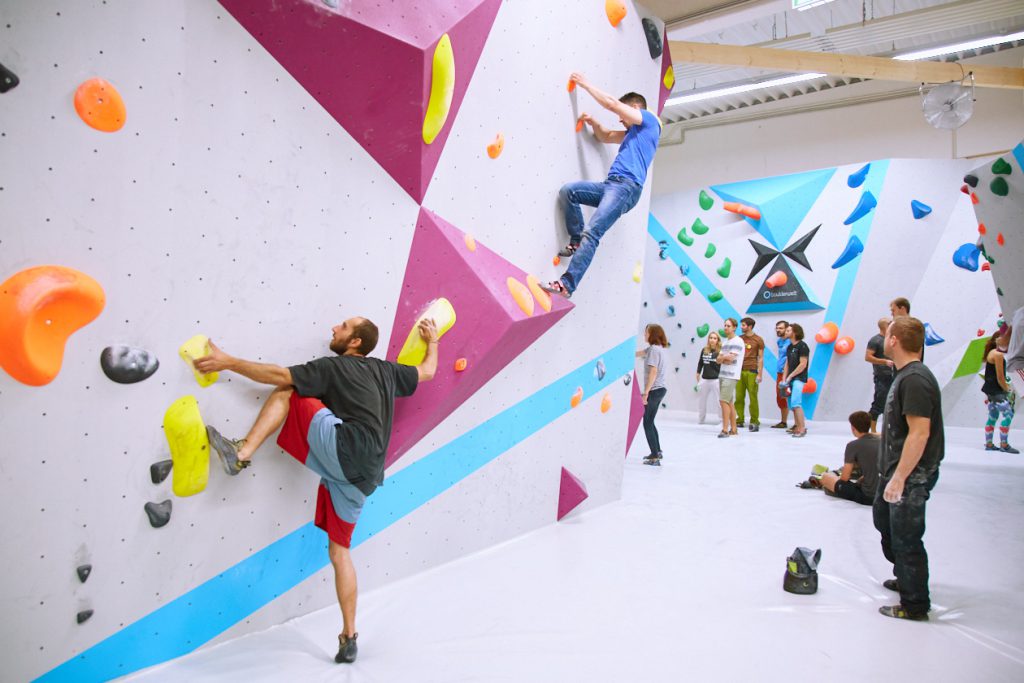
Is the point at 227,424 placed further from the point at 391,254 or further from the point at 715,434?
the point at 715,434

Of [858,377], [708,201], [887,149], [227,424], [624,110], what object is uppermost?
[887,149]

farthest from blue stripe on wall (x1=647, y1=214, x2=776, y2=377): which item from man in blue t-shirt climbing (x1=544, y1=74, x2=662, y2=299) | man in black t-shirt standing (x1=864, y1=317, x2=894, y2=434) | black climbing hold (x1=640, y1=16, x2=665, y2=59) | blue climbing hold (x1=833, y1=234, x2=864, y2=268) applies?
man in blue t-shirt climbing (x1=544, y1=74, x2=662, y2=299)

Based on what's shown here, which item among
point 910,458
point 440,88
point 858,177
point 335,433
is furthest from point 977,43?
point 335,433

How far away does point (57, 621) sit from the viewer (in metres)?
1.78

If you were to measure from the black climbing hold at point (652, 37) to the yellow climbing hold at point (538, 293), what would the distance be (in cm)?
201

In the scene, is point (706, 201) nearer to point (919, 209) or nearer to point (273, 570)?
point (919, 209)

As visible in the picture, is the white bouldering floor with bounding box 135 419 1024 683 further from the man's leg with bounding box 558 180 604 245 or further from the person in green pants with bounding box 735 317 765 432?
the person in green pants with bounding box 735 317 765 432

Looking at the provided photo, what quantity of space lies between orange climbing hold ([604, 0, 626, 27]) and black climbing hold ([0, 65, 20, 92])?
3.07 m

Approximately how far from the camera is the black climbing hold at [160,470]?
6.44 ft

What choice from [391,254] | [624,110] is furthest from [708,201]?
[391,254]

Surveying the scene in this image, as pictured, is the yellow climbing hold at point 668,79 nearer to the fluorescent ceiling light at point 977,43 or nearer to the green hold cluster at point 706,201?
the fluorescent ceiling light at point 977,43

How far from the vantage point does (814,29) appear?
7.98 meters

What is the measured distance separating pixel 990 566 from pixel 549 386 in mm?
2240

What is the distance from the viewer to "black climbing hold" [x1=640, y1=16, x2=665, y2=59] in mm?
4270
